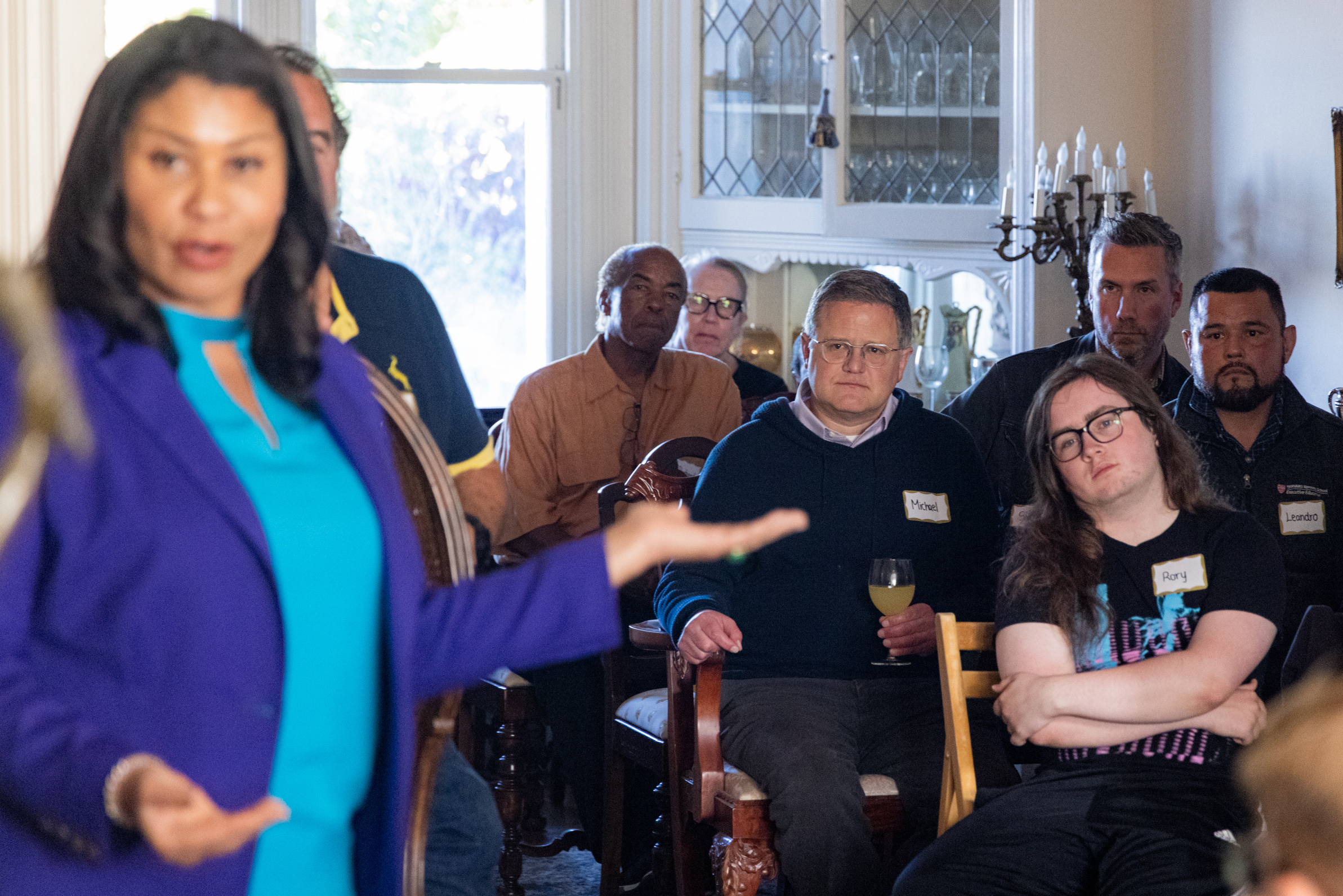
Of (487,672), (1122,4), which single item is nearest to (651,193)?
(1122,4)

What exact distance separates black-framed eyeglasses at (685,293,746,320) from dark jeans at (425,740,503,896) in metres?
3.24

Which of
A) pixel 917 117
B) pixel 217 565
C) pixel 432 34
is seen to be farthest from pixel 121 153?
pixel 432 34

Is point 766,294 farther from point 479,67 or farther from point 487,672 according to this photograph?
point 487,672

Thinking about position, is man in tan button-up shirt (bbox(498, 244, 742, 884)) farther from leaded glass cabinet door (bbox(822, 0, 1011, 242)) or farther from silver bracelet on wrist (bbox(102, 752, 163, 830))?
silver bracelet on wrist (bbox(102, 752, 163, 830))

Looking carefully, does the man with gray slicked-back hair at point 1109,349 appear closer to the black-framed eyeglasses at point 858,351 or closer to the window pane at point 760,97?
the black-framed eyeglasses at point 858,351

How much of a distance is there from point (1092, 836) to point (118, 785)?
1703 millimetres

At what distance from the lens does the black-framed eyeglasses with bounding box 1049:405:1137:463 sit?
2404 millimetres

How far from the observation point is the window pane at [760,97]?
532 cm

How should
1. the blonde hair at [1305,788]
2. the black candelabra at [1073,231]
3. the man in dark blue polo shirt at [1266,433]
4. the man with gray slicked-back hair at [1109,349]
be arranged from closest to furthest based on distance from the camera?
the blonde hair at [1305,788], the man in dark blue polo shirt at [1266,433], the man with gray slicked-back hair at [1109,349], the black candelabra at [1073,231]

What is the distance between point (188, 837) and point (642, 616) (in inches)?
105

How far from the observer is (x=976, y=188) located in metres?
4.68

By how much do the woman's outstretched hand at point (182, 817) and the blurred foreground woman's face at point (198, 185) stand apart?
37 centimetres

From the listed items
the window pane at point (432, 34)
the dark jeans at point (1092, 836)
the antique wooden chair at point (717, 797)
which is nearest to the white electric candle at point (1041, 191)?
the antique wooden chair at point (717, 797)

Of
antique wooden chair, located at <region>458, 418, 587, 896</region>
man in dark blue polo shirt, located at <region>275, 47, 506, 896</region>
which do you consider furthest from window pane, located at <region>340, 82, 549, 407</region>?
man in dark blue polo shirt, located at <region>275, 47, 506, 896</region>
